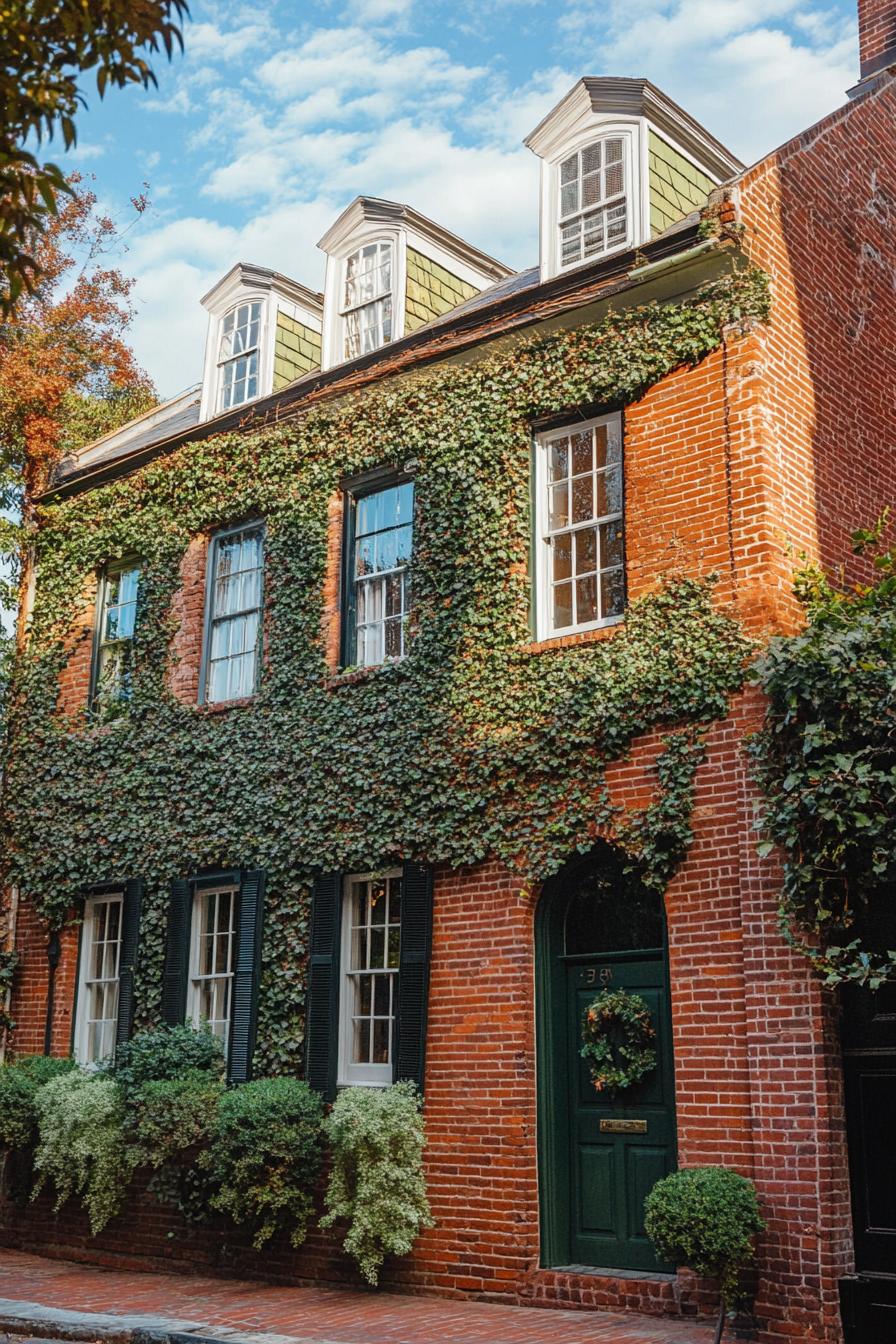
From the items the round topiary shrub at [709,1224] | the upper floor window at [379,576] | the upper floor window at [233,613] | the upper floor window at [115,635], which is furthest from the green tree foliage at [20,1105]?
the round topiary shrub at [709,1224]

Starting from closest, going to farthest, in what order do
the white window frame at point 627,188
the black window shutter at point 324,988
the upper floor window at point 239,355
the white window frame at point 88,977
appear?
the black window shutter at point 324,988 → the white window frame at point 627,188 → the white window frame at point 88,977 → the upper floor window at point 239,355

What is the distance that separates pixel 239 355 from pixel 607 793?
7.82 m

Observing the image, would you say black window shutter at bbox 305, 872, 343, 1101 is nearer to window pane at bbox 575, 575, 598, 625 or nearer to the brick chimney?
window pane at bbox 575, 575, 598, 625

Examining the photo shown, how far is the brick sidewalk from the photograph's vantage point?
8734mm

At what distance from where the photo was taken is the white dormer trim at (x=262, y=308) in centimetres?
1534

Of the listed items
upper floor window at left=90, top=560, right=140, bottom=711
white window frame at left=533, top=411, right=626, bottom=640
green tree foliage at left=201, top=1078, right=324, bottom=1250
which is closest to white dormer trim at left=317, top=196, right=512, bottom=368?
white window frame at left=533, top=411, right=626, bottom=640

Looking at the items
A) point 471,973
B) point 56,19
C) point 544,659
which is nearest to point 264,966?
point 471,973

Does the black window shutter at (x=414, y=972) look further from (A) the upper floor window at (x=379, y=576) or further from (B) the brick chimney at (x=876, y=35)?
(B) the brick chimney at (x=876, y=35)

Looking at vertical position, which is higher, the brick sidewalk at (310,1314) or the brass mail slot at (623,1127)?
the brass mail slot at (623,1127)

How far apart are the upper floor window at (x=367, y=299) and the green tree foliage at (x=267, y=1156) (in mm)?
7453

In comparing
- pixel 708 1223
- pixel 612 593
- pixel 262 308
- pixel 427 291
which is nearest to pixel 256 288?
pixel 262 308

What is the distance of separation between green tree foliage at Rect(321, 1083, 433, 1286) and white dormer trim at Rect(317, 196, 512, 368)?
758 cm

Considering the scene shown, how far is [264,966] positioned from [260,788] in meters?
1.67

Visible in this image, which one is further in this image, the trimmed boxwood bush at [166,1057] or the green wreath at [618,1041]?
the trimmed boxwood bush at [166,1057]
